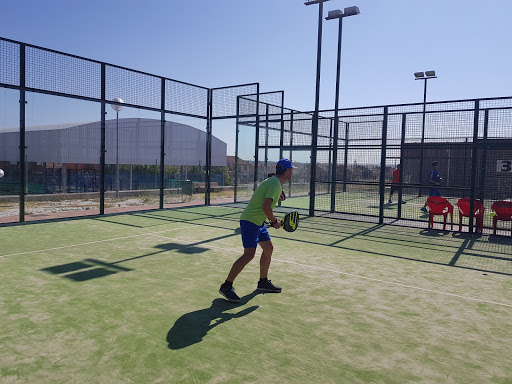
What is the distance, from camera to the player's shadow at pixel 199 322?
3.80m

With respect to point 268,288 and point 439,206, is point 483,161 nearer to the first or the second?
point 439,206

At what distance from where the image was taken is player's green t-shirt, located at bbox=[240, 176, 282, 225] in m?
4.79

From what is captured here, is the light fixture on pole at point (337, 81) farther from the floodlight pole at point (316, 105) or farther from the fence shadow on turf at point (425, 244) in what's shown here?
the fence shadow on turf at point (425, 244)

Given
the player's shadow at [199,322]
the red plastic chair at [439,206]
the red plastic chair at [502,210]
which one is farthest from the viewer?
the red plastic chair at [439,206]

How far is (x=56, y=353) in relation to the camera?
11.4 ft

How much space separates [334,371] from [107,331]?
7.10 feet

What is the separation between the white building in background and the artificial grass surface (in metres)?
3.94

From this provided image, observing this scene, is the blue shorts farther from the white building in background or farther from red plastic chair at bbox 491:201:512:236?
the white building in background

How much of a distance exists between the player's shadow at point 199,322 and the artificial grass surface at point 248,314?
2 cm

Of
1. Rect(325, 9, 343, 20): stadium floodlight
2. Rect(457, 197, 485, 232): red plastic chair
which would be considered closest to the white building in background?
Rect(325, 9, 343, 20): stadium floodlight

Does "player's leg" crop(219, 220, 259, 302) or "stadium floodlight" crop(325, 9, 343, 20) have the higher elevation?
"stadium floodlight" crop(325, 9, 343, 20)

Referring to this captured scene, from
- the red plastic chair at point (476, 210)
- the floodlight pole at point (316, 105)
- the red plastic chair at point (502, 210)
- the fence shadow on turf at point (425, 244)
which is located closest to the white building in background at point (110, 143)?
the floodlight pole at point (316, 105)

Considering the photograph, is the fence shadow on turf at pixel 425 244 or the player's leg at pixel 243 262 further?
the fence shadow on turf at pixel 425 244

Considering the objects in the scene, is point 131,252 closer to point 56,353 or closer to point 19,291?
point 19,291
